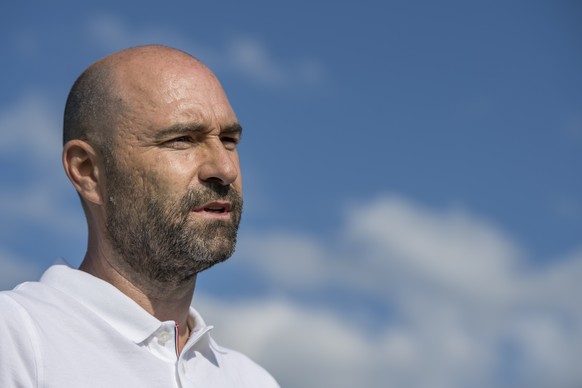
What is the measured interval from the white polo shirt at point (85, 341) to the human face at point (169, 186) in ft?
1.06

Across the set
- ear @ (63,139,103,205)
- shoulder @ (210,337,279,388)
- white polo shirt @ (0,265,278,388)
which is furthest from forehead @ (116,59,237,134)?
shoulder @ (210,337,279,388)

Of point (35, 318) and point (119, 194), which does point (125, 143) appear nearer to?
point (119, 194)

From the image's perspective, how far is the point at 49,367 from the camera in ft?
12.8

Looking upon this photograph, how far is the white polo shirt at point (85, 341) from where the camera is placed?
12.7 feet

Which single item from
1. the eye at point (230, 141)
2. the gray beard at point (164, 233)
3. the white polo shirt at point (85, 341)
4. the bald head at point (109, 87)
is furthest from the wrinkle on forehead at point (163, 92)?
the white polo shirt at point (85, 341)

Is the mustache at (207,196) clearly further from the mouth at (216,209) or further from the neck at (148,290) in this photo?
the neck at (148,290)

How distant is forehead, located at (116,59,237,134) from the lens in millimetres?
4633

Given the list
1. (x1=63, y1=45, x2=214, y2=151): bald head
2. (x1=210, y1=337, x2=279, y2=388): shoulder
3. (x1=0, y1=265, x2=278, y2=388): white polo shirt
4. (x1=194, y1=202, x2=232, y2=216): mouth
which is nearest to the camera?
(x1=0, y1=265, x2=278, y2=388): white polo shirt

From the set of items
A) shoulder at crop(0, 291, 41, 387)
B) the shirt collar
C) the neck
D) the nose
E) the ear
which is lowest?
shoulder at crop(0, 291, 41, 387)

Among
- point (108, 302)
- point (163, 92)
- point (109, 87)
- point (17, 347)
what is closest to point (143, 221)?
point (108, 302)

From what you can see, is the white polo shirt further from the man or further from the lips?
the lips

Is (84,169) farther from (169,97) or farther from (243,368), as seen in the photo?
(243,368)

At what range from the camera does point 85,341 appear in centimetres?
416

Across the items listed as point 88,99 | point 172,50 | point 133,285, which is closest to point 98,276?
point 133,285
